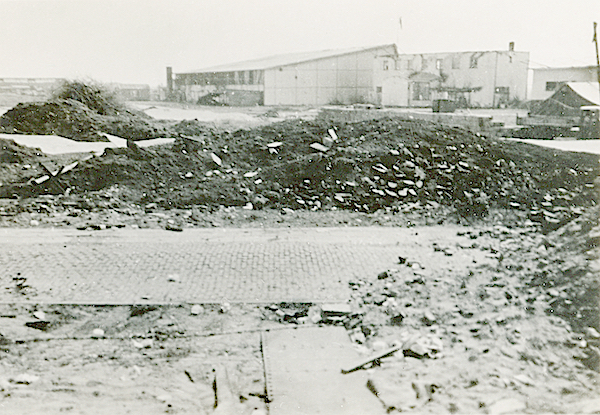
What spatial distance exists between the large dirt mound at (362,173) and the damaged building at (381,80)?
947 inches

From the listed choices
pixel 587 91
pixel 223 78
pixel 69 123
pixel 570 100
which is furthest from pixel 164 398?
pixel 223 78

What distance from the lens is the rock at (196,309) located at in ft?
21.5

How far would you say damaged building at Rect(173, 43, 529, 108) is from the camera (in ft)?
128

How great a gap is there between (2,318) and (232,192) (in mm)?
6427

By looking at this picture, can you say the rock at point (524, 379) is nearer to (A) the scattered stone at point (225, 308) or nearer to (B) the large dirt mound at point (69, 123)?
(A) the scattered stone at point (225, 308)

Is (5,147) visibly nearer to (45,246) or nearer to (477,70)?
(45,246)

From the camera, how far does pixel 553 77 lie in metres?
37.2

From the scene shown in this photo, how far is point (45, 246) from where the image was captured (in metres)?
8.97

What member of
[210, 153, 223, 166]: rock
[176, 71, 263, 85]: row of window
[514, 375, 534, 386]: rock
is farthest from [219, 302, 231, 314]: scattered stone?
[176, 71, 263, 85]: row of window

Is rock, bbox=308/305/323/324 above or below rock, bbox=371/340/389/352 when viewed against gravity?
above

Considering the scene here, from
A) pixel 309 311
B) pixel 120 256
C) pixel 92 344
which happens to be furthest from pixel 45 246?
pixel 309 311

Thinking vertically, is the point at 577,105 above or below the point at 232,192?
above

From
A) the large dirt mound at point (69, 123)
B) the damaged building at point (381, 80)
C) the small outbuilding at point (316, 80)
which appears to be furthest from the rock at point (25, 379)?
the small outbuilding at point (316, 80)

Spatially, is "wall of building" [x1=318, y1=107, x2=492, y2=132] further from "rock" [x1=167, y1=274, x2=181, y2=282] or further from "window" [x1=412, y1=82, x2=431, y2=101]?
"window" [x1=412, y1=82, x2=431, y2=101]
